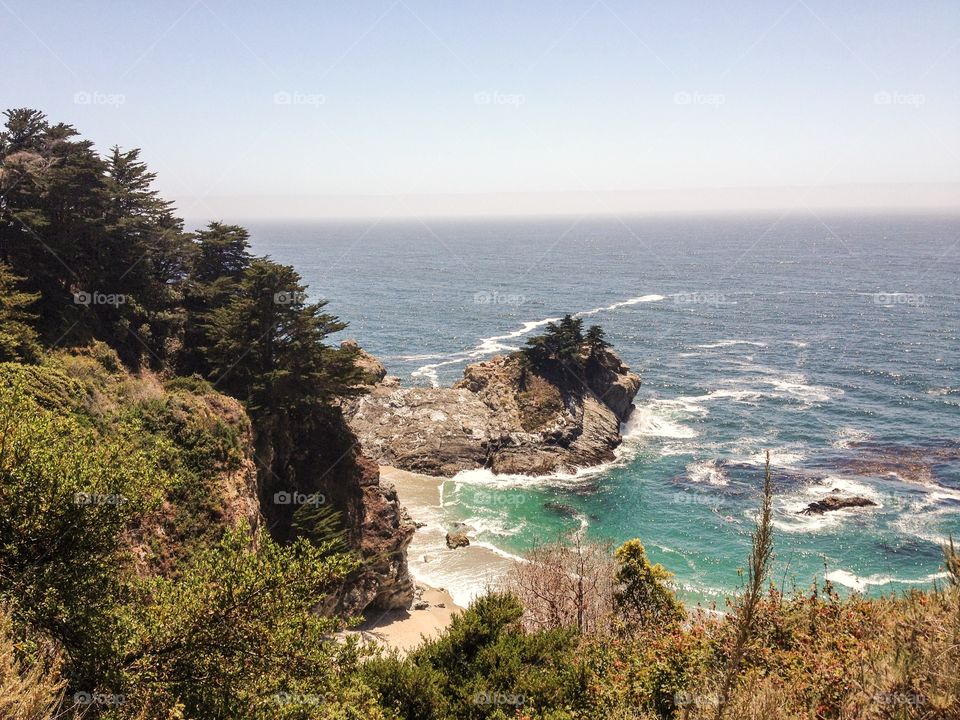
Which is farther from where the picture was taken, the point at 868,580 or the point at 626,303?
the point at 626,303

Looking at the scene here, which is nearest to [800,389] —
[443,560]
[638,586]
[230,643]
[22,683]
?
[443,560]

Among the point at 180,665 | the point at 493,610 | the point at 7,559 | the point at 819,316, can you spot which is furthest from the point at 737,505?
the point at 819,316

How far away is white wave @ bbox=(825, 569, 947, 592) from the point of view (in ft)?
123

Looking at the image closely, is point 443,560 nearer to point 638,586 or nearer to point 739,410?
point 638,586

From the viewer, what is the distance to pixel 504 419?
61094 millimetres

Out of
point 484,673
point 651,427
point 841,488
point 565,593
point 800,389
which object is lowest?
point 841,488

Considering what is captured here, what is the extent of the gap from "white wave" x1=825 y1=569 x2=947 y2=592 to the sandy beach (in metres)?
21.1

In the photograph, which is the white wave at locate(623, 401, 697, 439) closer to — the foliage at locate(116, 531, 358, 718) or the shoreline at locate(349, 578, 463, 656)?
the shoreline at locate(349, 578, 463, 656)

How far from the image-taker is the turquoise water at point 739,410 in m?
43.2

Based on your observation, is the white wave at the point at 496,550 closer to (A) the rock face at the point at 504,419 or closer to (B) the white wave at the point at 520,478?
(B) the white wave at the point at 520,478

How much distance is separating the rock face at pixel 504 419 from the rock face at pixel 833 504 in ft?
58.1

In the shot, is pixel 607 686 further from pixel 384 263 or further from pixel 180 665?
pixel 384 263

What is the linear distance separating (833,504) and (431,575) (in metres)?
31.0

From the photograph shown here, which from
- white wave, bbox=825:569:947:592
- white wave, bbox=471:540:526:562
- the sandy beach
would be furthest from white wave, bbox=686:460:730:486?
the sandy beach
